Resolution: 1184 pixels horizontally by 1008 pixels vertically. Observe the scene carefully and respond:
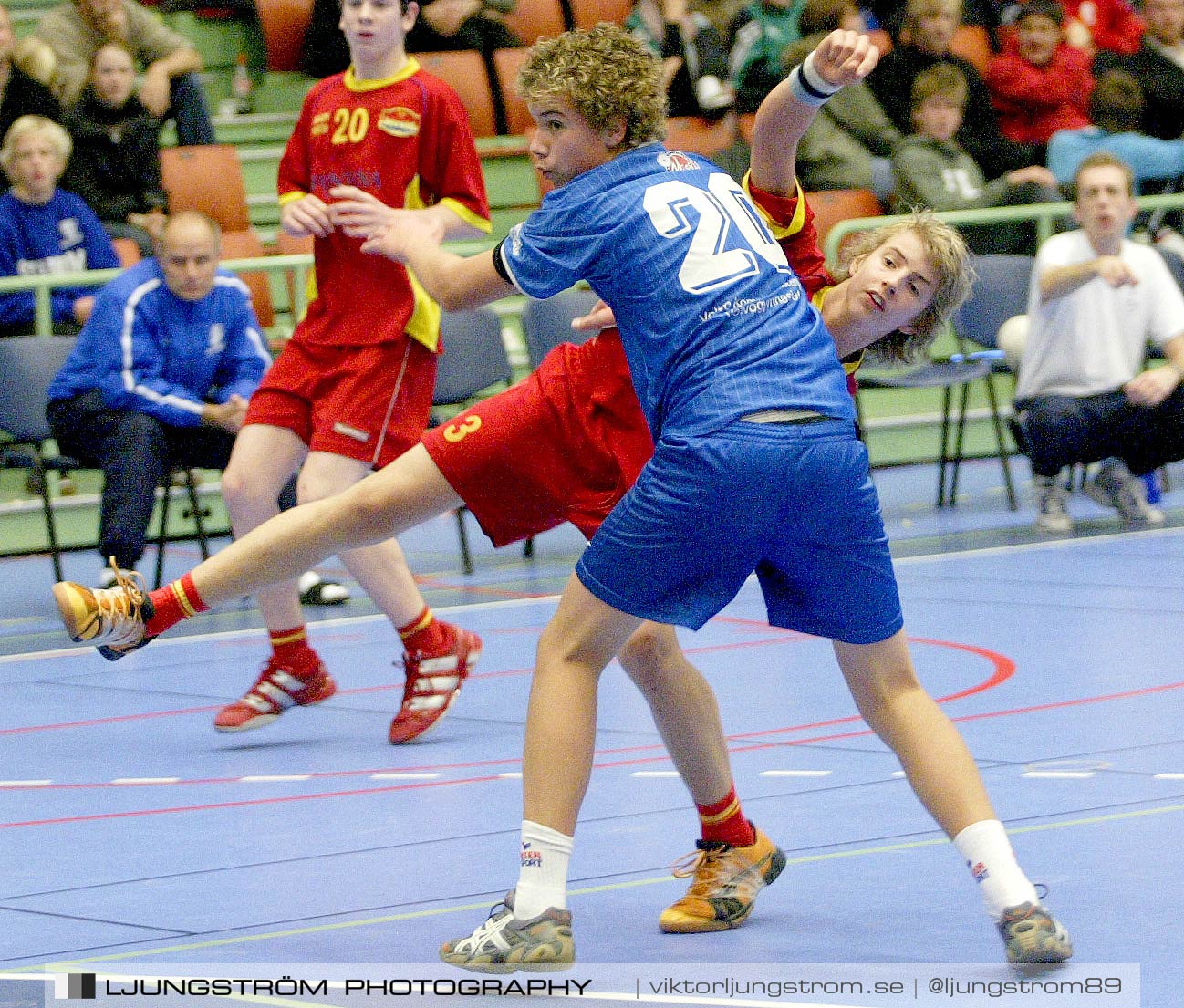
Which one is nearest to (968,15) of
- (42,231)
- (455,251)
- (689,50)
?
(689,50)

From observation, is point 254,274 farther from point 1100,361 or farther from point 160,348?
point 1100,361

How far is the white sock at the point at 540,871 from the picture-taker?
3307 mm

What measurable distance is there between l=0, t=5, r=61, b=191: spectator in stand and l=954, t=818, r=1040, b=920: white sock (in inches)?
337

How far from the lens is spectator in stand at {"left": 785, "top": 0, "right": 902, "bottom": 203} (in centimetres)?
1223

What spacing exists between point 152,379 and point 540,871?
517 centimetres

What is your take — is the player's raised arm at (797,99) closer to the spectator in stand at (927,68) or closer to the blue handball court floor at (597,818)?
the blue handball court floor at (597,818)

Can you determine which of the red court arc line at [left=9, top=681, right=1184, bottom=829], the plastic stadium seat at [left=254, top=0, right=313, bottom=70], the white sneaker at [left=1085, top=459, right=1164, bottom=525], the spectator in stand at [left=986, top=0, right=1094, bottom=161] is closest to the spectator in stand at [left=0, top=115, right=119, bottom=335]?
the plastic stadium seat at [left=254, top=0, right=313, bottom=70]

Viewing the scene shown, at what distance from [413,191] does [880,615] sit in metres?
2.82

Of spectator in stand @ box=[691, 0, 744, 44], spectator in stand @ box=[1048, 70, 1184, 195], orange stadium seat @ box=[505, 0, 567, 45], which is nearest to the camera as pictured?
spectator in stand @ box=[1048, 70, 1184, 195]

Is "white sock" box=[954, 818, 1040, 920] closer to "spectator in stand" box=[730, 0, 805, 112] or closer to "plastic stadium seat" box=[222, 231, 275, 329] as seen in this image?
"plastic stadium seat" box=[222, 231, 275, 329]

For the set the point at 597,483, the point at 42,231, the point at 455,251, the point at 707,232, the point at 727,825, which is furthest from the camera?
the point at 455,251


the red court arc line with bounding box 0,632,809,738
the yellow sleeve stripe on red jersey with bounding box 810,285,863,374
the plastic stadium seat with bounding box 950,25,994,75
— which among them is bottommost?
A: the red court arc line with bounding box 0,632,809,738

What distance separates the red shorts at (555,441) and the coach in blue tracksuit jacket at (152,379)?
4.22m

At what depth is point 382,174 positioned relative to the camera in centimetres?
576
